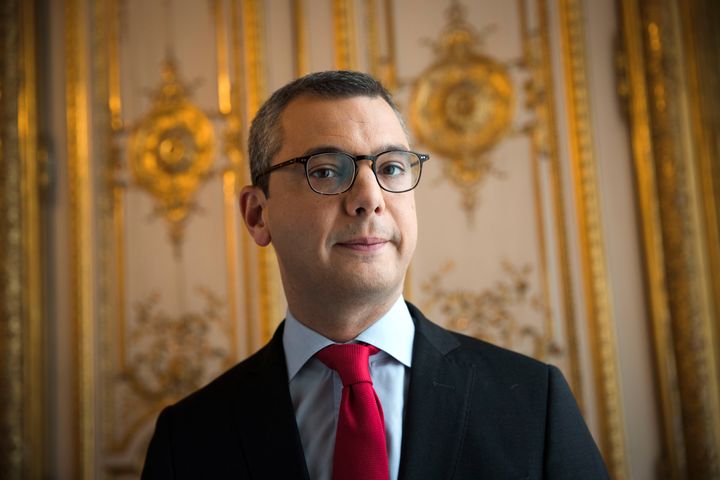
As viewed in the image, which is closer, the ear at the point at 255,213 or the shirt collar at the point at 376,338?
the shirt collar at the point at 376,338

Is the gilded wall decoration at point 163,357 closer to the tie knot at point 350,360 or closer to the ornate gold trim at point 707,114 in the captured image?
the tie knot at point 350,360

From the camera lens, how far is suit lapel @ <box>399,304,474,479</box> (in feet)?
3.50

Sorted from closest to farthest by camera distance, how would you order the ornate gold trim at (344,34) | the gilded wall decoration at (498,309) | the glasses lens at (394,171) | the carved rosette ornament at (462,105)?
1. the glasses lens at (394,171)
2. the gilded wall decoration at (498,309)
3. the carved rosette ornament at (462,105)
4. the ornate gold trim at (344,34)

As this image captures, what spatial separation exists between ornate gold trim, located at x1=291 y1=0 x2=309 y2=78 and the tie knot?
2.03 meters

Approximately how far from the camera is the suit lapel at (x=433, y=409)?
107cm

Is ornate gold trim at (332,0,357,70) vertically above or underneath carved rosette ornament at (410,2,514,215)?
above

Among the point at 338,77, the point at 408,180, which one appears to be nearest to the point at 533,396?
the point at 408,180

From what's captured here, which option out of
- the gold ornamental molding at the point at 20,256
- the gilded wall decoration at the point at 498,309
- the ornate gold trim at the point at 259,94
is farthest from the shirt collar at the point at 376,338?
the gold ornamental molding at the point at 20,256

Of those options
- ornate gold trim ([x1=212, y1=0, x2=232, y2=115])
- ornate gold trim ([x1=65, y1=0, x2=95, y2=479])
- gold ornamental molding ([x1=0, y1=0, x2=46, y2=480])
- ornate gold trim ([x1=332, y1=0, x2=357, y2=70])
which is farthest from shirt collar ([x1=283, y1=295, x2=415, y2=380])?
gold ornamental molding ([x1=0, y1=0, x2=46, y2=480])

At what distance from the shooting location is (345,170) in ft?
3.72

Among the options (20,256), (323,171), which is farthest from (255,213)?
(20,256)

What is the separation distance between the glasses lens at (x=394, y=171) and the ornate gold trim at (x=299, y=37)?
188cm

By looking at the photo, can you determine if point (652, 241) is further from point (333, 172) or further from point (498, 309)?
point (333, 172)

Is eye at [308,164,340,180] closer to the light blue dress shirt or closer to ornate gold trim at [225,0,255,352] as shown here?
the light blue dress shirt
